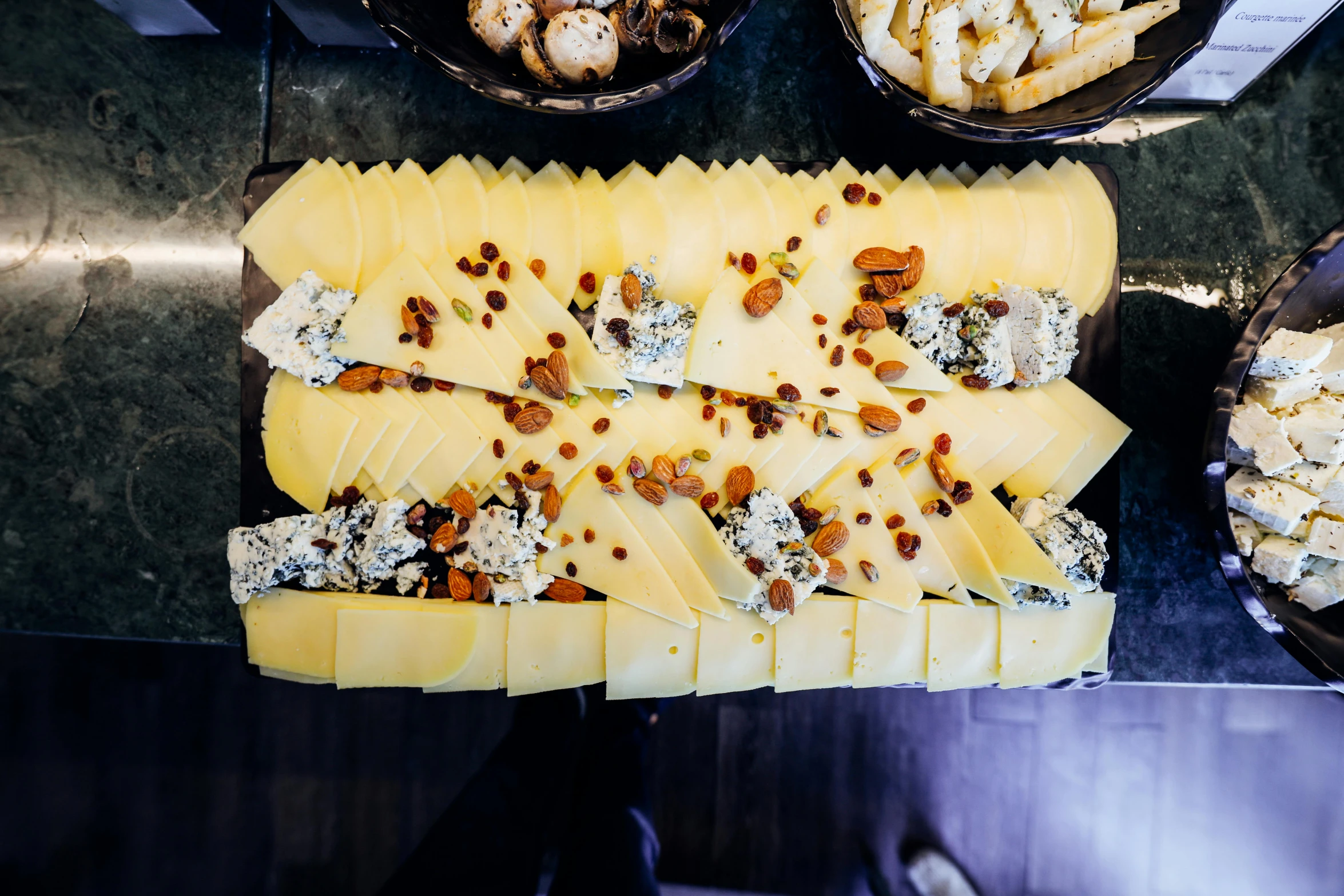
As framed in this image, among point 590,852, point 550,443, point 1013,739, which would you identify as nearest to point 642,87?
point 550,443

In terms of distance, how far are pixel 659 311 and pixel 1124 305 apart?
121cm

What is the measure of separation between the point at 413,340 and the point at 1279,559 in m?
1.87

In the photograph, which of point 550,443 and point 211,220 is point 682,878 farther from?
point 211,220

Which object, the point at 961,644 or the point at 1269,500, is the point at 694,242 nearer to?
the point at 961,644

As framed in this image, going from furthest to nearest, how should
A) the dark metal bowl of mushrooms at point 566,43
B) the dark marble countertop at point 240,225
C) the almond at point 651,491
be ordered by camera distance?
the dark marble countertop at point 240,225 → the almond at point 651,491 → the dark metal bowl of mushrooms at point 566,43

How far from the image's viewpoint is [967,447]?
60.6 inches

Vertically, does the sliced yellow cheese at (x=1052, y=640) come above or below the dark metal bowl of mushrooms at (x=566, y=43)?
below

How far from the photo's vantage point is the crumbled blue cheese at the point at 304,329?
1.49m

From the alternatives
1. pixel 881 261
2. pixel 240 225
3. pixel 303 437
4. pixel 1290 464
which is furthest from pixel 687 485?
pixel 240 225

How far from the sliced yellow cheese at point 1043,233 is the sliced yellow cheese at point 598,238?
0.90 metres

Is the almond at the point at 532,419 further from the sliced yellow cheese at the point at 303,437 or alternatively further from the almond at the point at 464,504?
the sliced yellow cheese at the point at 303,437

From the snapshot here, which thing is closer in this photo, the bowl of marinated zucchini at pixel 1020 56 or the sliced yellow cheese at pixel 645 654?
the bowl of marinated zucchini at pixel 1020 56

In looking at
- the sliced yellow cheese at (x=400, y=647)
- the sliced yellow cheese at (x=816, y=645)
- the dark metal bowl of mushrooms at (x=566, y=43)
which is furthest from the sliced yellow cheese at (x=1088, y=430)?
the sliced yellow cheese at (x=400, y=647)

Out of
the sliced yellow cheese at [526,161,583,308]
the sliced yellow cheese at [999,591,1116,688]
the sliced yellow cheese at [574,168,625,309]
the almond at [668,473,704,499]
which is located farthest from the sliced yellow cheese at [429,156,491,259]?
the sliced yellow cheese at [999,591,1116,688]
